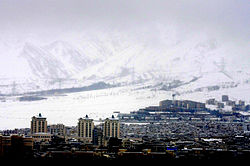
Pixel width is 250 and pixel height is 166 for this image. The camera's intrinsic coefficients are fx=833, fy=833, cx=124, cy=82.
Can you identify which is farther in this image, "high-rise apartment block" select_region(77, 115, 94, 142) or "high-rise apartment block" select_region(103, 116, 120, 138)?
"high-rise apartment block" select_region(103, 116, 120, 138)

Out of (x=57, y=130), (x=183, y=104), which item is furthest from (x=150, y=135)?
(x=183, y=104)

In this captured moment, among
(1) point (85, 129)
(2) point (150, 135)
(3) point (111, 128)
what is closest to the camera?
(3) point (111, 128)

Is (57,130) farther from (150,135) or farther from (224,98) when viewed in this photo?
(224,98)

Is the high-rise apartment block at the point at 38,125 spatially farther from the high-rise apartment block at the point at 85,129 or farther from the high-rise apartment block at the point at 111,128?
the high-rise apartment block at the point at 111,128

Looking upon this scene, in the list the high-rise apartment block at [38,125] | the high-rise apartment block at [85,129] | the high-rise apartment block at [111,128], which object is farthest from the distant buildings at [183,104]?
the high-rise apartment block at [38,125]

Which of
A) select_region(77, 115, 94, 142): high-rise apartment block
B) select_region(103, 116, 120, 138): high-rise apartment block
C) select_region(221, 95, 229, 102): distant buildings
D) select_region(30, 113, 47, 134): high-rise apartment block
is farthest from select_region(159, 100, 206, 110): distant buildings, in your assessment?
select_region(30, 113, 47, 134): high-rise apartment block

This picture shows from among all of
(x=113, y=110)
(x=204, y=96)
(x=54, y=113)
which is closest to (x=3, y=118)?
(x=54, y=113)

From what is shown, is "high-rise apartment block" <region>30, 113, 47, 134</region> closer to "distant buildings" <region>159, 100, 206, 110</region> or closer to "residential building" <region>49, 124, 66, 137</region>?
"residential building" <region>49, 124, 66, 137</region>

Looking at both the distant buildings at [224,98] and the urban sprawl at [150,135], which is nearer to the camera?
the urban sprawl at [150,135]
